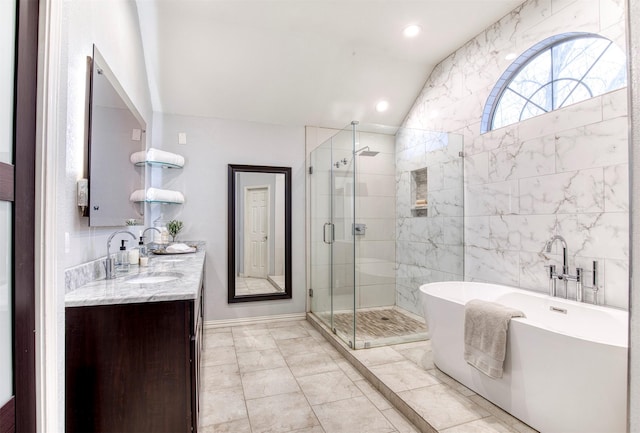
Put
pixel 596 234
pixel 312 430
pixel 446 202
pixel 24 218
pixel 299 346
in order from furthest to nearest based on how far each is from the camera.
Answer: pixel 446 202 → pixel 299 346 → pixel 596 234 → pixel 312 430 → pixel 24 218

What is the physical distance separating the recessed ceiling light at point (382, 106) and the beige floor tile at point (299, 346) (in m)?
2.95

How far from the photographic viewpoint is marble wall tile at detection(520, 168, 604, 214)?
2.17m

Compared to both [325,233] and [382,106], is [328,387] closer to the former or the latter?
[325,233]

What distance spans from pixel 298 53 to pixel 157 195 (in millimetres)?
2052

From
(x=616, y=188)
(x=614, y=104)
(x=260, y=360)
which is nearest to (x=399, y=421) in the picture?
(x=260, y=360)

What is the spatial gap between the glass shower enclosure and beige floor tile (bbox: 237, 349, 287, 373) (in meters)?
0.71

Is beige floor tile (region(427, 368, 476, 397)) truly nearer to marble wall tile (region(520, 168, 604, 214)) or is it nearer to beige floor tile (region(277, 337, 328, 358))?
beige floor tile (region(277, 337, 328, 358))

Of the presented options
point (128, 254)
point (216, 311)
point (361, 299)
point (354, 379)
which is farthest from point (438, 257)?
point (128, 254)

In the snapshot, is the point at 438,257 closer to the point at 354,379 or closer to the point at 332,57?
the point at 354,379

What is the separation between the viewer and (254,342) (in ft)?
11.0

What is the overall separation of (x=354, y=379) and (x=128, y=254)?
1.97 m

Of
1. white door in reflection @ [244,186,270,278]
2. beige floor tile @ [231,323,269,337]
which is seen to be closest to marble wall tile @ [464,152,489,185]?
white door in reflection @ [244,186,270,278]

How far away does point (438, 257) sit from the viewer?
3.56 meters

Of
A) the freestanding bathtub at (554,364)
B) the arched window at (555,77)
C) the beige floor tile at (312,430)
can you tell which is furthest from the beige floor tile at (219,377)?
the arched window at (555,77)
